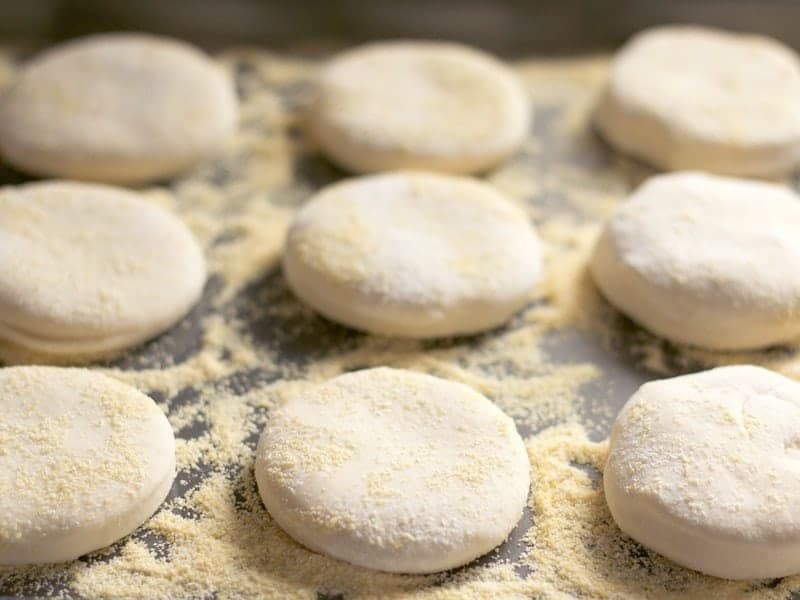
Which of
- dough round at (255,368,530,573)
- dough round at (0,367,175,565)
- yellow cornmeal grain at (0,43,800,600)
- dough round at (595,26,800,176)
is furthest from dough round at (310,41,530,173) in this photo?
dough round at (0,367,175,565)

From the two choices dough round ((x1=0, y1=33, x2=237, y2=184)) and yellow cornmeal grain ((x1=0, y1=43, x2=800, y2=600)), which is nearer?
yellow cornmeal grain ((x1=0, y1=43, x2=800, y2=600))

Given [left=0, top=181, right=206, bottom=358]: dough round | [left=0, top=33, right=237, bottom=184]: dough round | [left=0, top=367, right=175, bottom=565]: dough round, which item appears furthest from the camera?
[left=0, top=33, right=237, bottom=184]: dough round

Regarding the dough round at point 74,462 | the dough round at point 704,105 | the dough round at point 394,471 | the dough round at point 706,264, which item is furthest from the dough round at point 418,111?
the dough round at point 74,462

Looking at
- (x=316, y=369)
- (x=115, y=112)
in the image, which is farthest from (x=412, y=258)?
(x=115, y=112)

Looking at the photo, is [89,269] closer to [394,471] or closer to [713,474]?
[394,471]

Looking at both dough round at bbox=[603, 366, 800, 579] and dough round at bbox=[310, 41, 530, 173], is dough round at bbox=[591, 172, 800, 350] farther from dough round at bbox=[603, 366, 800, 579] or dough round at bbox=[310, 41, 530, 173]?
dough round at bbox=[310, 41, 530, 173]

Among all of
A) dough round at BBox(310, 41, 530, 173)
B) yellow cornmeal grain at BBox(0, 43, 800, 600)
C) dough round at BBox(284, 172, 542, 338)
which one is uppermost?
dough round at BBox(310, 41, 530, 173)
